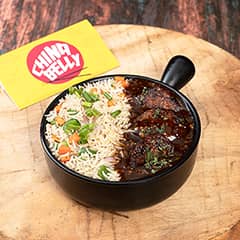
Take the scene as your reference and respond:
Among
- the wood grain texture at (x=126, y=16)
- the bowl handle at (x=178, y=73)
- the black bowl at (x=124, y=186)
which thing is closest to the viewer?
the black bowl at (x=124, y=186)

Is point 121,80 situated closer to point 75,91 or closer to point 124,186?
point 75,91

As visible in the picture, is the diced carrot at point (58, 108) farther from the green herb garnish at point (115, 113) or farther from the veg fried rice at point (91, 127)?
the green herb garnish at point (115, 113)

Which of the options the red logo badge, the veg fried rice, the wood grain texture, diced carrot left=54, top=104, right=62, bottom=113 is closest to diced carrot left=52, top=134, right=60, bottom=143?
the veg fried rice

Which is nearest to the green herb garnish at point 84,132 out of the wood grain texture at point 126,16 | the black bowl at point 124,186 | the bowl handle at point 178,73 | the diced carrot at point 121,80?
the black bowl at point 124,186

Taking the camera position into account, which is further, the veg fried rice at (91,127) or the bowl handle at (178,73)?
the bowl handle at (178,73)

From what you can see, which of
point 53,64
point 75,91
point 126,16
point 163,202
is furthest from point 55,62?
point 126,16

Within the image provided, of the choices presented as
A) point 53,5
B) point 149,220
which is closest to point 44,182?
point 149,220
